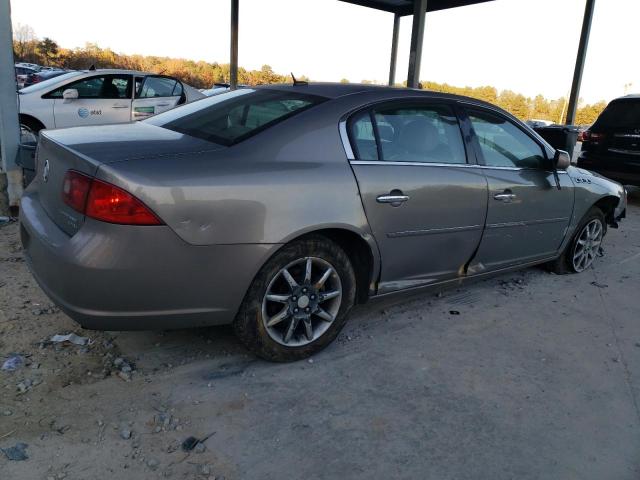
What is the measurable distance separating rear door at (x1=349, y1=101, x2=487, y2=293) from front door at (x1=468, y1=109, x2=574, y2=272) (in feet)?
0.57

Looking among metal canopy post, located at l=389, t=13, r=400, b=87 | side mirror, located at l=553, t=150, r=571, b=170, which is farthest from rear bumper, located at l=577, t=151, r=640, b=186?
metal canopy post, located at l=389, t=13, r=400, b=87

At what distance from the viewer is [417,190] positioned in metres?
3.14

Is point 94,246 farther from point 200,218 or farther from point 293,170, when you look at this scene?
point 293,170

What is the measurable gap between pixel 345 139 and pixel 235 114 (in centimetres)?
70

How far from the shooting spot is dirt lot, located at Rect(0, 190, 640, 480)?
2.19m

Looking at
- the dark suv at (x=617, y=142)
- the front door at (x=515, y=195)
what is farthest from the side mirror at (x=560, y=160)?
the dark suv at (x=617, y=142)

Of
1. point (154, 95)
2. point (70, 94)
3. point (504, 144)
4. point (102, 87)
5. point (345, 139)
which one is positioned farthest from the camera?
point (154, 95)

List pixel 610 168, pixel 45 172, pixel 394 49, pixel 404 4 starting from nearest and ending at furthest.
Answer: pixel 45 172 → pixel 610 168 → pixel 404 4 → pixel 394 49

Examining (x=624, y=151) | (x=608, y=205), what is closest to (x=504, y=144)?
(x=608, y=205)

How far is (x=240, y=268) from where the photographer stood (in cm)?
253

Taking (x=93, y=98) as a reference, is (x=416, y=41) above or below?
above

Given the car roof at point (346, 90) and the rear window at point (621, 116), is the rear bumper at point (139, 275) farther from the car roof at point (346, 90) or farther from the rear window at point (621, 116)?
the rear window at point (621, 116)

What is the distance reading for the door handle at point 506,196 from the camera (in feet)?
12.0

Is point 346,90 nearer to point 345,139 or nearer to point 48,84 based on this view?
point 345,139
